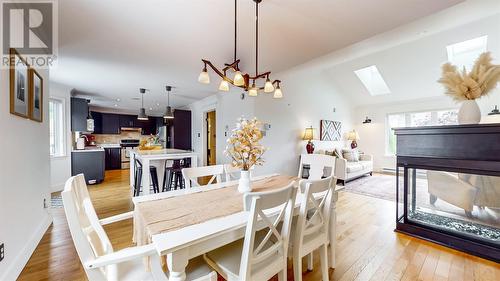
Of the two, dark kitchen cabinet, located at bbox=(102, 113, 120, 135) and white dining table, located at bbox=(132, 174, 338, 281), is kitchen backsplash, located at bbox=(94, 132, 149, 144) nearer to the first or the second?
dark kitchen cabinet, located at bbox=(102, 113, 120, 135)

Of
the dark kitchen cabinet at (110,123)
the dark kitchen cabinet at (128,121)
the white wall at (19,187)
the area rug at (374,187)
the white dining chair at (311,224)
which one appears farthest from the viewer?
the dark kitchen cabinet at (128,121)

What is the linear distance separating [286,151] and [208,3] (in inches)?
141

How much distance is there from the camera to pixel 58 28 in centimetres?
209

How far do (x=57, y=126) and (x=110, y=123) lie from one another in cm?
321

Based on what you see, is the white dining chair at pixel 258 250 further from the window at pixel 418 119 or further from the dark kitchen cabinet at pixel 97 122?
the dark kitchen cabinet at pixel 97 122

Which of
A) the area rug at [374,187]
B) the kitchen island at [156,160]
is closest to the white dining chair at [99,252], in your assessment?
the kitchen island at [156,160]

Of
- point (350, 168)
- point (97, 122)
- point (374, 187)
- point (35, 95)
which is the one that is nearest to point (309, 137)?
point (350, 168)

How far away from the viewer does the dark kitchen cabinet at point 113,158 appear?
22.4 ft

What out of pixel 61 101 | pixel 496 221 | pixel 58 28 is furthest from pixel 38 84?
pixel 496 221

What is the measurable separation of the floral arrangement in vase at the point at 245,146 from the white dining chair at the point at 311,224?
47cm

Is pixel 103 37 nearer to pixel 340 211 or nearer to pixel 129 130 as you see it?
pixel 340 211

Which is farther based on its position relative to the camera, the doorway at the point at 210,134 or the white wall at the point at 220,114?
the doorway at the point at 210,134

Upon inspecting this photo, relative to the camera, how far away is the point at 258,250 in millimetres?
1097

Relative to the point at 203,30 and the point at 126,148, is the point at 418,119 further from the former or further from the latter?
the point at 126,148
